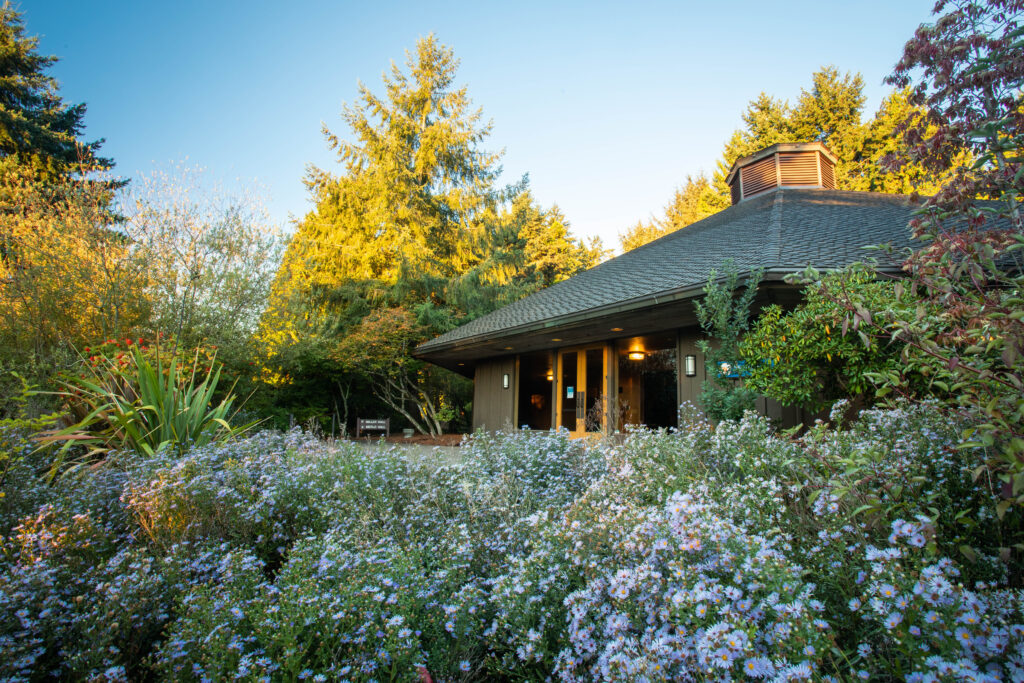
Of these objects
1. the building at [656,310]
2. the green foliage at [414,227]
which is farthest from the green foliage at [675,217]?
the building at [656,310]

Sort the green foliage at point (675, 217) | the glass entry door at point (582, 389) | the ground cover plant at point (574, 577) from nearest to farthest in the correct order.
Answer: the ground cover plant at point (574, 577)
the glass entry door at point (582, 389)
the green foliage at point (675, 217)

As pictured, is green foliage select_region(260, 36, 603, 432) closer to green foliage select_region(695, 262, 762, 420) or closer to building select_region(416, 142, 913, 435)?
building select_region(416, 142, 913, 435)

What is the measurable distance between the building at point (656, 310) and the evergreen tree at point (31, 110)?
13.1 meters

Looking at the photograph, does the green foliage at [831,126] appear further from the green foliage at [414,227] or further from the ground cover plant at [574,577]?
the ground cover plant at [574,577]

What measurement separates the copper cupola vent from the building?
2cm

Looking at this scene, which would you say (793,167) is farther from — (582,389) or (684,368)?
(582,389)

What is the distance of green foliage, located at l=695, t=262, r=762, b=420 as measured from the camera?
5270 millimetres

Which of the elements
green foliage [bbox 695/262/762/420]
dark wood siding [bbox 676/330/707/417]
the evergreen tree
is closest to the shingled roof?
green foliage [bbox 695/262/762/420]

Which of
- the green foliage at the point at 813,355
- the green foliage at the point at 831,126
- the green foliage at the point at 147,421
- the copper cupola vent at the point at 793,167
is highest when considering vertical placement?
the green foliage at the point at 831,126

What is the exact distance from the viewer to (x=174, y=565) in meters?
2.17

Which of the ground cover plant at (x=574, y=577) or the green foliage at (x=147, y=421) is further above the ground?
the green foliage at (x=147, y=421)

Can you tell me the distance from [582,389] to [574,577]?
7.34 metres

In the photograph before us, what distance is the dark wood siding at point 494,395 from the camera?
10.5 metres

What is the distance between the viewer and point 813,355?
14.3 feet
